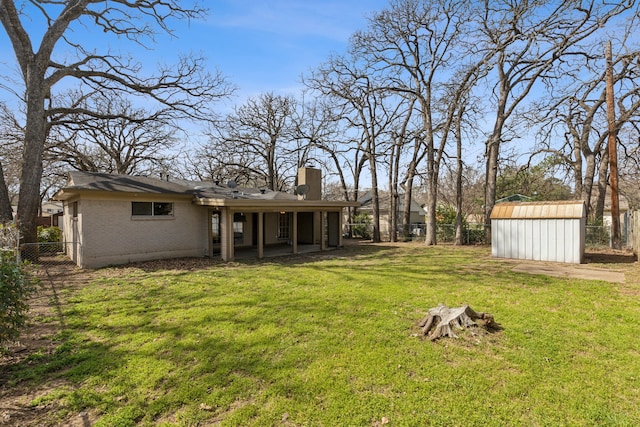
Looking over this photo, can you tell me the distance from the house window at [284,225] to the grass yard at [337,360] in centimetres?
955

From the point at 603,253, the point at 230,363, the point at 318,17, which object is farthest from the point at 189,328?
the point at 603,253

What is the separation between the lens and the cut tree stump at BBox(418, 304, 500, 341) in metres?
4.43

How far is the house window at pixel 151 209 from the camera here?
1112 centimetres

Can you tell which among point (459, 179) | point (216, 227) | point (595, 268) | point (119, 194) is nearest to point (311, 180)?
point (216, 227)

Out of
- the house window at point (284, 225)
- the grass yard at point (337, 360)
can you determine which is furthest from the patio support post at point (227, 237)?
the house window at point (284, 225)

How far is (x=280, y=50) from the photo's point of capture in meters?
11.3

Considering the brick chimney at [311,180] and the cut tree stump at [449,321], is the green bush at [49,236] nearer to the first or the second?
the brick chimney at [311,180]

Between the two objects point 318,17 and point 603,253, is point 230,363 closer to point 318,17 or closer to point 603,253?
point 318,17

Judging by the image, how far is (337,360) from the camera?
3818 millimetres

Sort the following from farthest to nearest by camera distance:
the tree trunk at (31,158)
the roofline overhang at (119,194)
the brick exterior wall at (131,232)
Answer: the tree trunk at (31,158) < the brick exterior wall at (131,232) < the roofline overhang at (119,194)

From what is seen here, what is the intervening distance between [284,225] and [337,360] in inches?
517

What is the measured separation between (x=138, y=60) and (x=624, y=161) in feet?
82.2

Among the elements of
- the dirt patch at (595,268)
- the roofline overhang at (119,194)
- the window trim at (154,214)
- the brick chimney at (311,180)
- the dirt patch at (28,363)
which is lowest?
the dirt patch at (28,363)

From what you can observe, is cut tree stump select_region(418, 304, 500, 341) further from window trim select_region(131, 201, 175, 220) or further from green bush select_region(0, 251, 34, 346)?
window trim select_region(131, 201, 175, 220)
